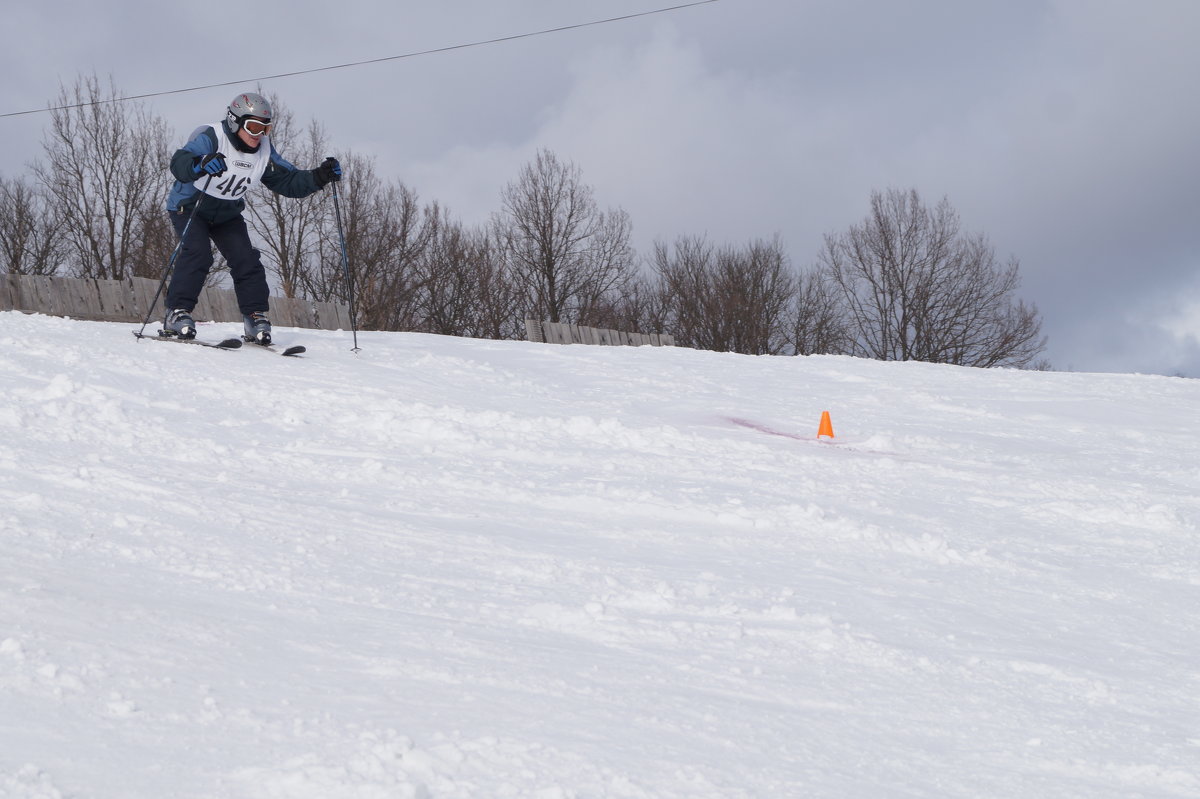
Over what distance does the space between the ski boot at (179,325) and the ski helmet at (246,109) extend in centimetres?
153

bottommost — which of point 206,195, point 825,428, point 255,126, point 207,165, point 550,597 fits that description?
point 550,597

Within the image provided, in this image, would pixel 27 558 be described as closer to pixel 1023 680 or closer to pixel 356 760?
pixel 356 760

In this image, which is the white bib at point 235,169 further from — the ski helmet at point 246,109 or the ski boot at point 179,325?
the ski boot at point 179,325

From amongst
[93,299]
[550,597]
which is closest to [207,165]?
[550,597]

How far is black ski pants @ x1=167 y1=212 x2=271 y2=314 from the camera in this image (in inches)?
324

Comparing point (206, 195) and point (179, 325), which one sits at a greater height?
point (206, 195)

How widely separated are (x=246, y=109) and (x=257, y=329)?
177 centimetres

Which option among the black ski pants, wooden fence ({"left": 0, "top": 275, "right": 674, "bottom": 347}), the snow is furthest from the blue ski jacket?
wooden fence ({"left": 0, "top": 275, "right": 674, "bottom": 347})

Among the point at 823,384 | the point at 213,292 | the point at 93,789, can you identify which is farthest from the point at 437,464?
the point at 213,292

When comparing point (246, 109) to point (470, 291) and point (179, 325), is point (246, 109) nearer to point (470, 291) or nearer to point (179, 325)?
A: point (179, 325)

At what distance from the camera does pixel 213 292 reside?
659 inches

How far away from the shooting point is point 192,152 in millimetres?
7902

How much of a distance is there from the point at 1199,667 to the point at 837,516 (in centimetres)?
173

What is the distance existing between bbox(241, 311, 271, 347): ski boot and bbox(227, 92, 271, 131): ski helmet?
152 cm
